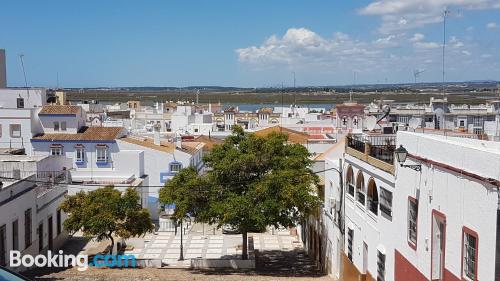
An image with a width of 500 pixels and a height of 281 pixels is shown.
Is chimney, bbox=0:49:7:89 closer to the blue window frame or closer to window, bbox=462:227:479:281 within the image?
the blue window frame

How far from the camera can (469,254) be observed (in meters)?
11.5

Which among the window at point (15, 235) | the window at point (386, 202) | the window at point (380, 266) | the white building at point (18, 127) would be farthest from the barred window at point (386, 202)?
the white building at point (18, 127)

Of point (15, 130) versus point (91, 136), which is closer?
point (91, 136)

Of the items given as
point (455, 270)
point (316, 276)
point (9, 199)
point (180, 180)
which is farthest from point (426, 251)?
point (9, 199)

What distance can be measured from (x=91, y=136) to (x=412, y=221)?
30.9 metres

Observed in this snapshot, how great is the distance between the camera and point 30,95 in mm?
49344

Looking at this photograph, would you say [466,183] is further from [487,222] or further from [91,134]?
[91,134]

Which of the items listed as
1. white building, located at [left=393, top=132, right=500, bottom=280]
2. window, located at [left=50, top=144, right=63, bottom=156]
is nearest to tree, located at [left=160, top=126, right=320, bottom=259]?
white building, located at [left=393, top=132, right=500, bottom=280]

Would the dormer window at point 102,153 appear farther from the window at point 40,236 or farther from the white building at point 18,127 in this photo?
the window at point 40,236

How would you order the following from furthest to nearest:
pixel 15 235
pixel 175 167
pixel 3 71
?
pixel 3 71, pixel 175 167, pixel 15 235

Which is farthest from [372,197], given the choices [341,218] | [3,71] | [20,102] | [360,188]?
[3,71]

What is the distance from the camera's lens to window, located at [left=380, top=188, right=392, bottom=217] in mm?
16812

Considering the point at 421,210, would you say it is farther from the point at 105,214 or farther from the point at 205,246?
the point at 205,246

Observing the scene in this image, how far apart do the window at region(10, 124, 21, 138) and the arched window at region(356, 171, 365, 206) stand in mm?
29409
